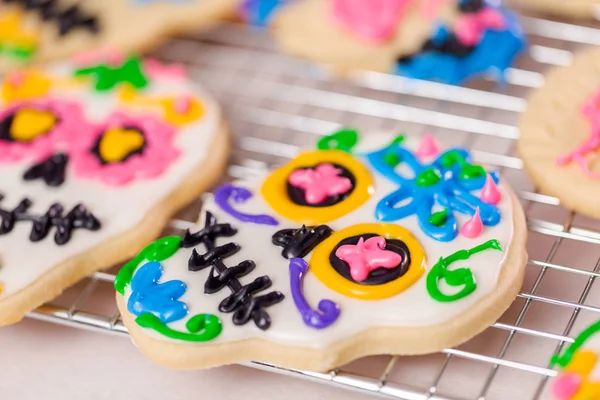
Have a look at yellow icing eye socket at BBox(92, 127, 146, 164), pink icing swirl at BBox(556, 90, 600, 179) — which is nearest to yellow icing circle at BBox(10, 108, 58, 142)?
yellow icing eye socket at BBox(92, 127, 146, 164)

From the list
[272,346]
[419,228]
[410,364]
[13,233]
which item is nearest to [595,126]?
[419,228]

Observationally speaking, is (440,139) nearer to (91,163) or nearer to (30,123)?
(91,163)

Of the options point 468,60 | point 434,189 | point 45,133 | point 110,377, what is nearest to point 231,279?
point 110,377

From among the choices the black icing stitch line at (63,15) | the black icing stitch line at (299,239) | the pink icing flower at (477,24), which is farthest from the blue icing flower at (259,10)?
the black icing stitch line at (299,239)

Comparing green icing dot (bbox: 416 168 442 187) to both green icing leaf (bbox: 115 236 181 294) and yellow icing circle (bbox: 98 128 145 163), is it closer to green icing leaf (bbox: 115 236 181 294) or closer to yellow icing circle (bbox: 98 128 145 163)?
green icing leaf (bbox: 115 236 181 294)

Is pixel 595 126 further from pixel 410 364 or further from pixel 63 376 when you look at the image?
pixel 63 376

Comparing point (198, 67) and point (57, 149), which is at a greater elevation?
point (198, 67)
